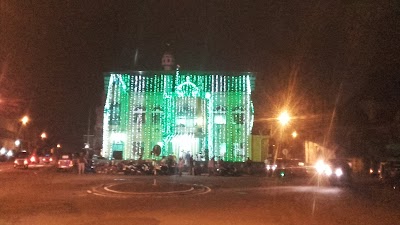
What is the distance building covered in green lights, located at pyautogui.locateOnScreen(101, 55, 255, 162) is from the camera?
5659cm


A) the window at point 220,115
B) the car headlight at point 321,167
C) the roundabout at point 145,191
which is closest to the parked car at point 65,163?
the window at point 220,115

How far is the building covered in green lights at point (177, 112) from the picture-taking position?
186ft

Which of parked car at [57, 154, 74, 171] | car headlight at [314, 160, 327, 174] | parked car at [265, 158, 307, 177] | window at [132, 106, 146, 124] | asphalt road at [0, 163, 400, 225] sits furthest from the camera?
window at [132, 106, 146, 124]

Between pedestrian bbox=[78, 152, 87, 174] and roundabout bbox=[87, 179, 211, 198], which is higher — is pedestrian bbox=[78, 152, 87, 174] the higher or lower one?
the higher one

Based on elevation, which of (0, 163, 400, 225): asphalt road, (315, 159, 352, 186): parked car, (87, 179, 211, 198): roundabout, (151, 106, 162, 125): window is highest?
(151, 106, 162, 125): window

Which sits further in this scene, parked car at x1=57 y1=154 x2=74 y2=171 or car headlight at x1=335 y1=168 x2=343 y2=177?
parked car at x1=57 y1=154 x2=74 y2=171

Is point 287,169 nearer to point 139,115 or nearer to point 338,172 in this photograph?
point 338,172

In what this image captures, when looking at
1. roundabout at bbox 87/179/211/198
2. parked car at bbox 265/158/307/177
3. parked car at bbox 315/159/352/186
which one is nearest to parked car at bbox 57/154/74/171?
parked car at bbox 265/158/307/177

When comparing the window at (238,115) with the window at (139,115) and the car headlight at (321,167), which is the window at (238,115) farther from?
the car headlight at (321,167)

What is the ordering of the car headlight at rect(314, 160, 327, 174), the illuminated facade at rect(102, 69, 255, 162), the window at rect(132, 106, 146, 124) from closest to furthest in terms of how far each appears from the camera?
the car headlight at rect(314, 160, 327, 174)
the illuminated facade at rect(102, 69, 255, 162)
the window at rect(132, 106, 146, 124)

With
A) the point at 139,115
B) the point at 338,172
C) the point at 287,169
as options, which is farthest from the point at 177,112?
the point at 338,172

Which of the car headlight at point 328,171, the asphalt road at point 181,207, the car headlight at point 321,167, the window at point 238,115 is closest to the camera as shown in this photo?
the asphalt road at point 181,207

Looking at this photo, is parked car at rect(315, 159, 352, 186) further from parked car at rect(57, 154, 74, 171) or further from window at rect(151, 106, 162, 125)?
window at rect(151, 106, 162, 125)

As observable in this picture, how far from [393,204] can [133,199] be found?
10940mm
